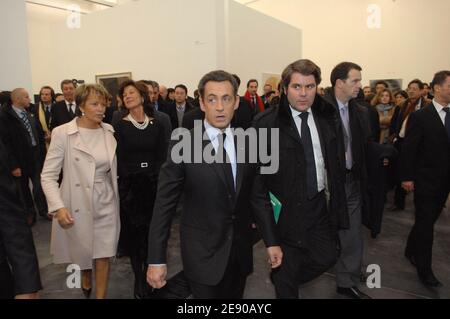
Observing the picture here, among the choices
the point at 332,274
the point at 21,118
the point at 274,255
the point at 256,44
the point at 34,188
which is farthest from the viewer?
the point at 256,44

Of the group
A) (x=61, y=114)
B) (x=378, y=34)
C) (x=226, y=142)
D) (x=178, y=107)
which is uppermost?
(x=378, y=34)

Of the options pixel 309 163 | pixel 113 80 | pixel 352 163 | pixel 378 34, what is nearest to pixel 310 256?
pixel 309 163

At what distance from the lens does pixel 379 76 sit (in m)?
13.7

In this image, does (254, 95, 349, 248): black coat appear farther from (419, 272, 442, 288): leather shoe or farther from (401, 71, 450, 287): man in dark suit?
(419, 272, 442, 288): leather shoe

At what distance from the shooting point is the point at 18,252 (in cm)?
142

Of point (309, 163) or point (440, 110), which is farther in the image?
point (440, 110)

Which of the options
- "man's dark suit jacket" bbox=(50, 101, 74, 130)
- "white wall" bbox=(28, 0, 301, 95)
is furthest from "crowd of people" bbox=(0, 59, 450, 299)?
"white wall" bbox=(28, 0, 301, 95)

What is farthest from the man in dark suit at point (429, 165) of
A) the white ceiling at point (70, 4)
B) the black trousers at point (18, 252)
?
the white ceiling at point (70, 4)

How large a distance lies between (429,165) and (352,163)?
83 cm

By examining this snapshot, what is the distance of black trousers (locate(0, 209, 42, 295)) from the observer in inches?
54.8

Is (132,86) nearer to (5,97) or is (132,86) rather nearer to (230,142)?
(230,142)

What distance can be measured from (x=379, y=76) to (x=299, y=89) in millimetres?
12841

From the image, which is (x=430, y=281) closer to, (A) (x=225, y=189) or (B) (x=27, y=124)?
(A) (x=225, y=189)

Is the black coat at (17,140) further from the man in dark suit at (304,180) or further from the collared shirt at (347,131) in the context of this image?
the collared shirt at (347,131)
